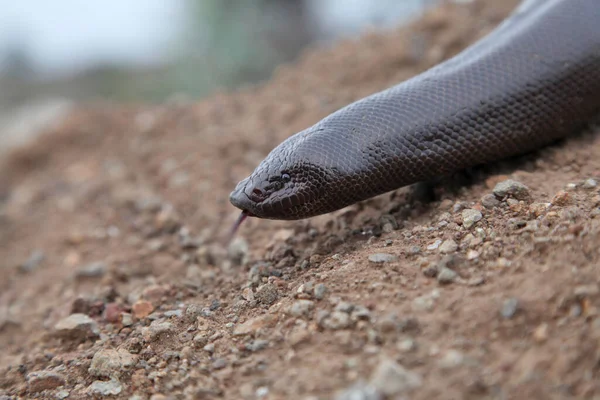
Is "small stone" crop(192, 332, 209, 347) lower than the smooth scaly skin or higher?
lower

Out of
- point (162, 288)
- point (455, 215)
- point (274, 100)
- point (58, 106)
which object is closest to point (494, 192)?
point (455, 215)

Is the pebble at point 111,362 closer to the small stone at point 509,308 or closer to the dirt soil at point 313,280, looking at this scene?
the dirt soil at point 313,280

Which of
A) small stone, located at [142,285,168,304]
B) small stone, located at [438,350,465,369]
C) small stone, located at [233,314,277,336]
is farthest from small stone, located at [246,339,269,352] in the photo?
small stone, located at [142,285,168,304]

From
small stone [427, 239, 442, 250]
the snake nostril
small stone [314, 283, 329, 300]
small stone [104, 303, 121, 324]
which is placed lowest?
small stone [427, 239, 442, 250]

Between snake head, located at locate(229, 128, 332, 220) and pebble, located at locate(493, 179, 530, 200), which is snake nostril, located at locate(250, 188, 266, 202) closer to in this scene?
snake head, located at locate(229, 128, 332, 220)

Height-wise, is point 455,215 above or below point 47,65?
below

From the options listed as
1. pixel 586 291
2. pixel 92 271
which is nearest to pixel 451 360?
pixel 586 291

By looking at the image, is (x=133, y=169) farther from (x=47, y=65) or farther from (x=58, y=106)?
(x=47, y=65)

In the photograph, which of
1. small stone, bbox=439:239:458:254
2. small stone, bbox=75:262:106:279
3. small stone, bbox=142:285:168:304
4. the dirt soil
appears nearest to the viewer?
the dirt soil
